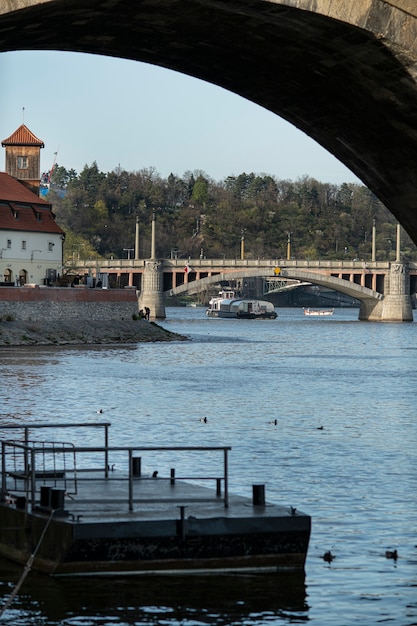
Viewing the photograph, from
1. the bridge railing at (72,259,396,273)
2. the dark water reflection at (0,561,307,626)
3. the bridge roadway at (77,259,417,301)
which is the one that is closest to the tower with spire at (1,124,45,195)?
the bridge roadway at (77,259,417,301)

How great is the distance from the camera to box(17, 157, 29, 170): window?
392 ft

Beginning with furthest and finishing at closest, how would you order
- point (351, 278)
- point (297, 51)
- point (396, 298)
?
point (396, 298) < point (351, 278) < point (297, 51)

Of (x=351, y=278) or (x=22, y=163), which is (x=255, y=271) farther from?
(x=22, y=163)

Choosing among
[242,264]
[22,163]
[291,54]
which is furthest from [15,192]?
[291,54]

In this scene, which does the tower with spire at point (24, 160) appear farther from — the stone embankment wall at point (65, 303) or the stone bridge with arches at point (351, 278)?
the stone bridge with arches at point (351, 278)

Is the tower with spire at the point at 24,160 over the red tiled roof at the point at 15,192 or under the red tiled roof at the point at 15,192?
over

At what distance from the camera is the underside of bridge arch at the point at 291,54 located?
11.8 metres

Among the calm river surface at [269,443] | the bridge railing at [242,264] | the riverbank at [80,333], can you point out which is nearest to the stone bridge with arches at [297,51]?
the calm river surface at [269,443]

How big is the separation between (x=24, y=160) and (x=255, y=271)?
46.8 m

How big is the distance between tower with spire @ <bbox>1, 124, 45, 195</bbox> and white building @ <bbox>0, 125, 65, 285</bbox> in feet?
7.67

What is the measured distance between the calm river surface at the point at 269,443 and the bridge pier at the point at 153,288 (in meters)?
56.1

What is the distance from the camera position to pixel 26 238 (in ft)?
359

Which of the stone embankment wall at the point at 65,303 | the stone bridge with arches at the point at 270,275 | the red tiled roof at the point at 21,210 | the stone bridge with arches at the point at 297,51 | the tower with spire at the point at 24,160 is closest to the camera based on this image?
the stone bridge with arches at the point at 297,51

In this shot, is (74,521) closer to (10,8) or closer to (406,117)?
(406,117)
